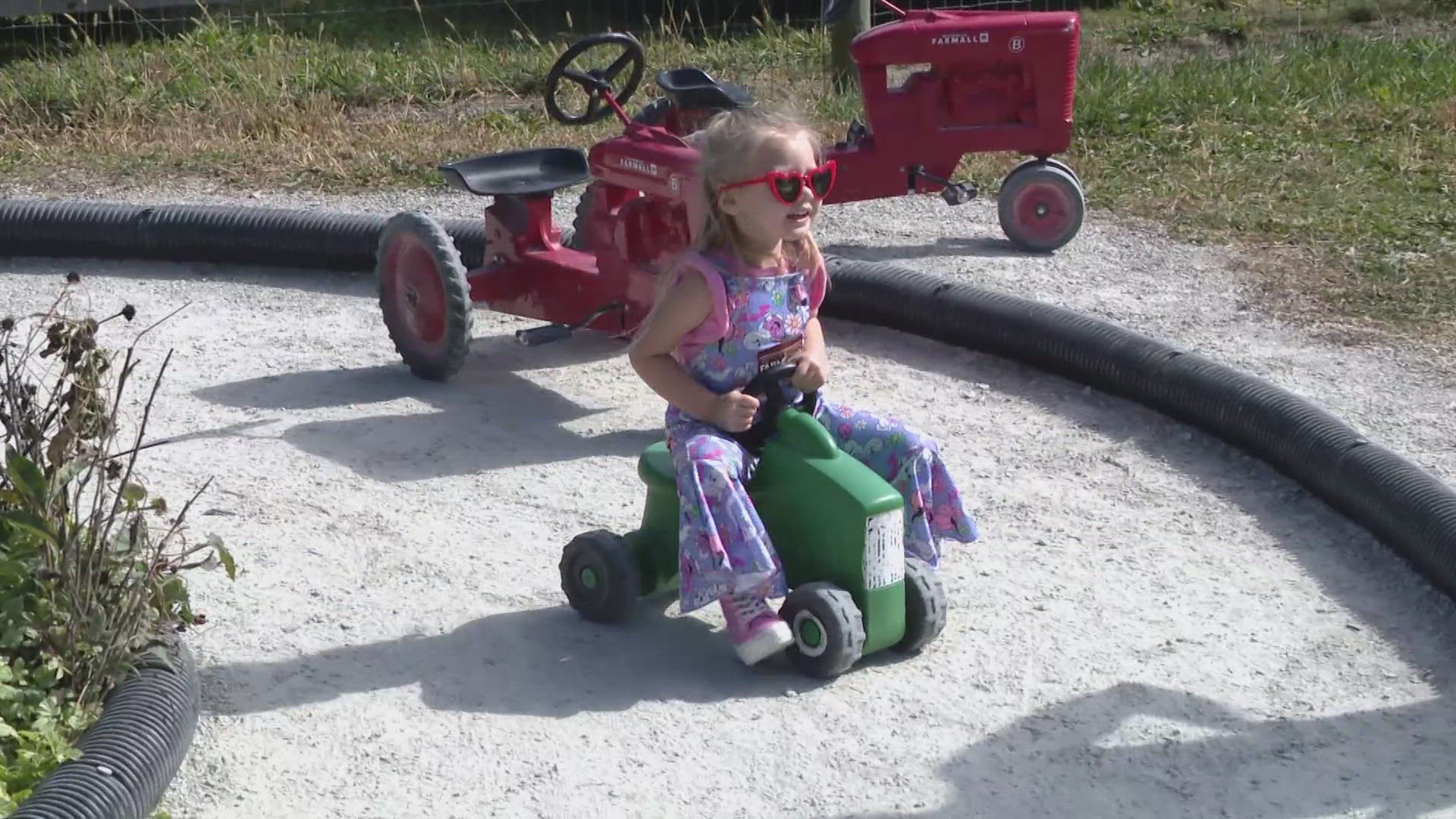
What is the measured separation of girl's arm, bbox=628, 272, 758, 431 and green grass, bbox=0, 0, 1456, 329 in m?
2.73

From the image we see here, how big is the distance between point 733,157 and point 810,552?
756mm

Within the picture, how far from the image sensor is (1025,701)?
3.28m

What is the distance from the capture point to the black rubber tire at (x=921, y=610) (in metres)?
3.42

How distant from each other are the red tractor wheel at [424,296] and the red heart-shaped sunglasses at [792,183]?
1.60 m

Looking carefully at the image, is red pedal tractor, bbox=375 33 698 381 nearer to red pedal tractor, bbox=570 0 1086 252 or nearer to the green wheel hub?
red pedal tractor, bbox=570 0 1086 252

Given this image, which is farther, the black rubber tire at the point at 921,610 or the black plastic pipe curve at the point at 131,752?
the black rubber tire at the point at 921,610

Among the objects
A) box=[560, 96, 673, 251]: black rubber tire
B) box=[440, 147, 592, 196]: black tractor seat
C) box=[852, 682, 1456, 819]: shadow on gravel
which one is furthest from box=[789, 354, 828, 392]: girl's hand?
box=[440, 147, 592, 196]: black tractor seat

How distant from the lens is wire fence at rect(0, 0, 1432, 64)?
1010 centimetres

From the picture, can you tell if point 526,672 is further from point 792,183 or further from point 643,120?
point 643,120

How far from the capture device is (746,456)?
3.44 meters

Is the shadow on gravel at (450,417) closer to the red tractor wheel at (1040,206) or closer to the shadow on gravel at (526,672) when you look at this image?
the shadow on gravel at (526,672)

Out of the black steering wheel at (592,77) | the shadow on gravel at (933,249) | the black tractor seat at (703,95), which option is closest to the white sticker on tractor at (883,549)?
the black tractor seat at (703,95)

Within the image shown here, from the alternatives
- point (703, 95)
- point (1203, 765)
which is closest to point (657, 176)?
point (703, 95)

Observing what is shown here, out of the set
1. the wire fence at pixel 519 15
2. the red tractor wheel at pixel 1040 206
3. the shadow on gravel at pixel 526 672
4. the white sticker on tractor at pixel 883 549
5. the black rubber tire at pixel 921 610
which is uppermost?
the wire fence at pixel 519 15
